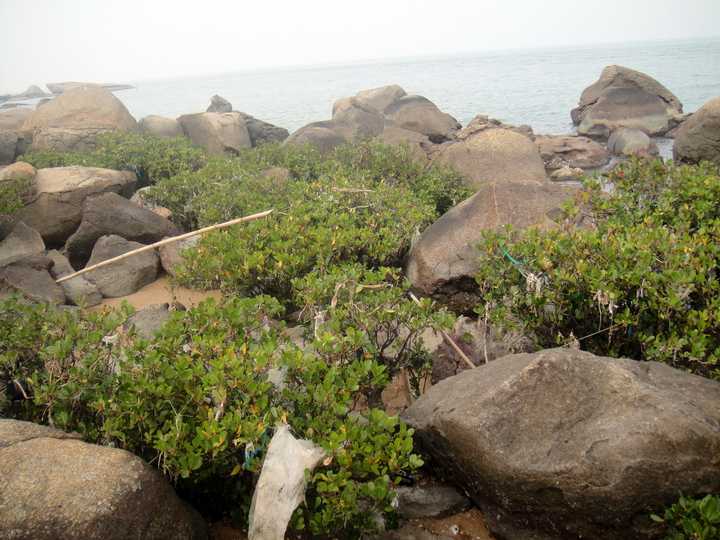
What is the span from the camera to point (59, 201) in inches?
368

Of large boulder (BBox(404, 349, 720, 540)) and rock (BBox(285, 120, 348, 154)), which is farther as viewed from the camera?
rock (BBox(285, 120, 348, 154))

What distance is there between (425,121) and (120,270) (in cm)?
1510

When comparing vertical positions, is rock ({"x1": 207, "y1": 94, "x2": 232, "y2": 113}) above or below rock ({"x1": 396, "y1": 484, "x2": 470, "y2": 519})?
above

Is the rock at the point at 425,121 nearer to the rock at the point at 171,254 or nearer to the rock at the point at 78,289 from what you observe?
the rock at the point at 171,254

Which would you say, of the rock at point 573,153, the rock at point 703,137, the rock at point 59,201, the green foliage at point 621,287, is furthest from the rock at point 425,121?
the green foliage at point 621,287

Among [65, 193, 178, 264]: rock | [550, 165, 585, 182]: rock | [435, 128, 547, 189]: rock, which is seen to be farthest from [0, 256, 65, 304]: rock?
[550, 165, 585, 182]: rock

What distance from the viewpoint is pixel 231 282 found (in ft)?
20.0

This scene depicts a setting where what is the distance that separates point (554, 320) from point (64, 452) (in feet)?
11.8

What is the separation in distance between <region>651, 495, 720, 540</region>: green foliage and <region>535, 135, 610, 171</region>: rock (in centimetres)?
1554

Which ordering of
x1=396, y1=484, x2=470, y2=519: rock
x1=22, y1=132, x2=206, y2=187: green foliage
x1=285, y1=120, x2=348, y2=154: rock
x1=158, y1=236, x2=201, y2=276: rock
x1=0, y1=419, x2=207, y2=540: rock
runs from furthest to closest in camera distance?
1. x1=285, y1=120, x2=348, y2=154: rock
2. x1=22, y1=132, x2=206, y2=187: green foliage
3. x1=158, y1=236, x2=201, y2=276: rock
4. x1=396, y1=484, x2=470, y2=519: rock
5. x1=0, y1=419, x2=207, y2=540: rock

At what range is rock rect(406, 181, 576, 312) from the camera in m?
6.64

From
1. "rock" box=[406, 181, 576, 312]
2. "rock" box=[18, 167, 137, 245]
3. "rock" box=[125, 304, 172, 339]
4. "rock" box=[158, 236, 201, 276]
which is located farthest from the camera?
"rock" box=[18, 167, 137, 245]

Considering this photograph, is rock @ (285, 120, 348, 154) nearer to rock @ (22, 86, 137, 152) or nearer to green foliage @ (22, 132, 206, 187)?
green foliage @ (22, 132, 206, 187)

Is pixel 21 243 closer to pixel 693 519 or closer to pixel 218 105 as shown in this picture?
pixel 693 519
